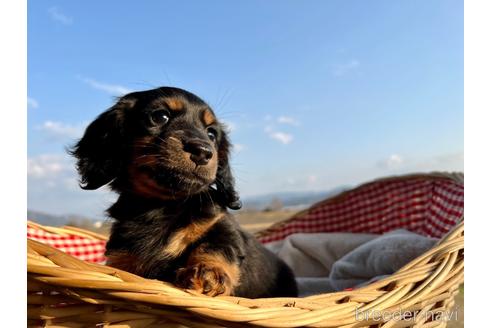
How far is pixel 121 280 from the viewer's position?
1.17 meters

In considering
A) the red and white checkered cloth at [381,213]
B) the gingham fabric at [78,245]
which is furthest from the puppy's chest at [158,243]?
the red and white checkered cloth at [381,213]

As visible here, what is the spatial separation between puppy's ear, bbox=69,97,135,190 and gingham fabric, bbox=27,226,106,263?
1249mm

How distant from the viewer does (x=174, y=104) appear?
1610mm

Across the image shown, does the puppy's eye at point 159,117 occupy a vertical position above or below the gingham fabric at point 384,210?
above

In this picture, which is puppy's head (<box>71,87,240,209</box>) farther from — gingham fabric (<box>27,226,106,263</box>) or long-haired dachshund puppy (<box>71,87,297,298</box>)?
gingham fabric (<box>27,226,106,263</box>)

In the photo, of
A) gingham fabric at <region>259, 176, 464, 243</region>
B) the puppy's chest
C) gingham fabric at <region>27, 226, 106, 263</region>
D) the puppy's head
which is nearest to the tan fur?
the puppy's chest

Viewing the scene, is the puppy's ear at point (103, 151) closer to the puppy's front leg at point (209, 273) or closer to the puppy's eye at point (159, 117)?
the puppy's eye at point (159, 117)

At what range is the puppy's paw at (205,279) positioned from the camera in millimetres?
1294

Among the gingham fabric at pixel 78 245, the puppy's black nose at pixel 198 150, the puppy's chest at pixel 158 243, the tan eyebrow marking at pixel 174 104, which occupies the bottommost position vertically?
the gingham fabric at pixel 78 245

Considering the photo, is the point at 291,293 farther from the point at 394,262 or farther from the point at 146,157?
the point at 146,157

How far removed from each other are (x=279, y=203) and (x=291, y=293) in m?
1.38

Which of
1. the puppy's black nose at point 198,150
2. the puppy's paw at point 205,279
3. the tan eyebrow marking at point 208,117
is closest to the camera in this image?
the puppy's paw at point 205,279

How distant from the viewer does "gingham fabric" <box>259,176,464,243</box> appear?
10.5ft
